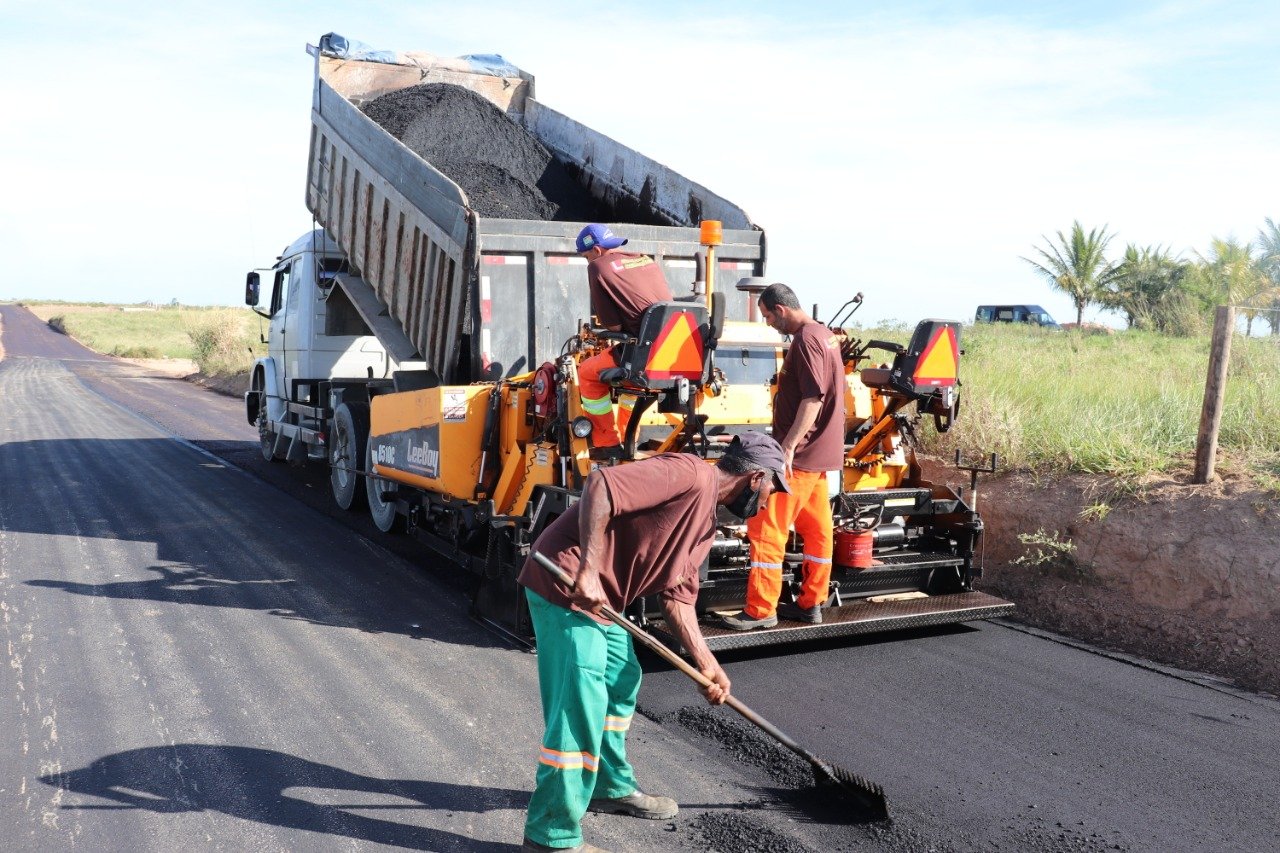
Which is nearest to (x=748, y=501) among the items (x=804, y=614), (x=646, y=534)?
(x=646, y=534)

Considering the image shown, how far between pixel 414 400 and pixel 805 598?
8.98 ft

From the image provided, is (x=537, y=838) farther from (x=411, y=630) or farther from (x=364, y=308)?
(x=364, y=308)

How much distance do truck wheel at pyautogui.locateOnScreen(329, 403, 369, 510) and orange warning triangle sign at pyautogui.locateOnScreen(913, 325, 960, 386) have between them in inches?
177

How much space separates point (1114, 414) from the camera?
7.85 metres

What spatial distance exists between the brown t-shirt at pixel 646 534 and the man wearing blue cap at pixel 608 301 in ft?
6.73

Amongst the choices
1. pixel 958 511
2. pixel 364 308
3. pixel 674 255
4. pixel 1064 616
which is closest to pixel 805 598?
pixel 958 511

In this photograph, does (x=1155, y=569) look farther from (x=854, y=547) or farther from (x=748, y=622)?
(x=748, y=622)

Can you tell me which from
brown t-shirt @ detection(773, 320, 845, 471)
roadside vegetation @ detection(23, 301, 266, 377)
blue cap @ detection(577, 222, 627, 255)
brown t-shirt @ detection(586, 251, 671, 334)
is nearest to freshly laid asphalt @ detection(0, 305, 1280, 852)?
brown t-shirt @ detection(773, 320, 845, 471)

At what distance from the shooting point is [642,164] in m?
8.58

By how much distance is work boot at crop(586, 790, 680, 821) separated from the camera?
3670mm

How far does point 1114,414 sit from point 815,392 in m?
3.68

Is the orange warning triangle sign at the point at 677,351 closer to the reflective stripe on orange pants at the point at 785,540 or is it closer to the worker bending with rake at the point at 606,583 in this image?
the reflective stripe on orange pants at the point at 785,540

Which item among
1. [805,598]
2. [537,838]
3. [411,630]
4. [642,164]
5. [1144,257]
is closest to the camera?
[537,838]

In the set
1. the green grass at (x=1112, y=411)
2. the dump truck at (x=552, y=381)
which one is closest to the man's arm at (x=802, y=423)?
the dump truck at (x=552, y=381)
